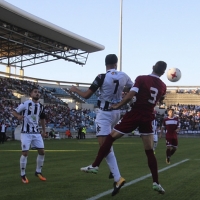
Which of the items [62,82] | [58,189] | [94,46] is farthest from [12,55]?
[58,189]

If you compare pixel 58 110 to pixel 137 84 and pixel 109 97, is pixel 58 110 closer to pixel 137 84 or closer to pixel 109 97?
pixel 109 97

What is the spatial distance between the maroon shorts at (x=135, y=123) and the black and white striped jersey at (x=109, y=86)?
19.7 inches

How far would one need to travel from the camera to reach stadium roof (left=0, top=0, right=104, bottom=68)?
3453 cm

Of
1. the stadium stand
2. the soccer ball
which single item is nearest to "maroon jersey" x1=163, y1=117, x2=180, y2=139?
the soccer ball

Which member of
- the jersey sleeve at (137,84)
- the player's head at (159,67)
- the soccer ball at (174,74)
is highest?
the soccer ball at (174,74)

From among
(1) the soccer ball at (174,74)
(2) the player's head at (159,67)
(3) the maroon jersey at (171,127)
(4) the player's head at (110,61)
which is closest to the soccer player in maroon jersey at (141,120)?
(2) the player's head at (159,67)

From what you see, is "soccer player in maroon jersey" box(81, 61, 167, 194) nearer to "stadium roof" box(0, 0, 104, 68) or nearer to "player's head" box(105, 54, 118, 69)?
"player's head" box(105, 54, 118, 69)

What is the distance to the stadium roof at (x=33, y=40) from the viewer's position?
34.5 meters

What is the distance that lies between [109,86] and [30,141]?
3.37 m

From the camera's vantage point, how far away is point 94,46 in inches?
1719

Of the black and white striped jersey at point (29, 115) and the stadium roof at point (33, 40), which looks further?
the stadium roof at point (33, 40)

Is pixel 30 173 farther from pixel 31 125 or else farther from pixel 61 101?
pixel 61 101

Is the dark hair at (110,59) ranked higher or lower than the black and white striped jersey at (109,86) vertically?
higher

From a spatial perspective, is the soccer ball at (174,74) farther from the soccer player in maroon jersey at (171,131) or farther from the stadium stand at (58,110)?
the stadium stand at (58,110)
